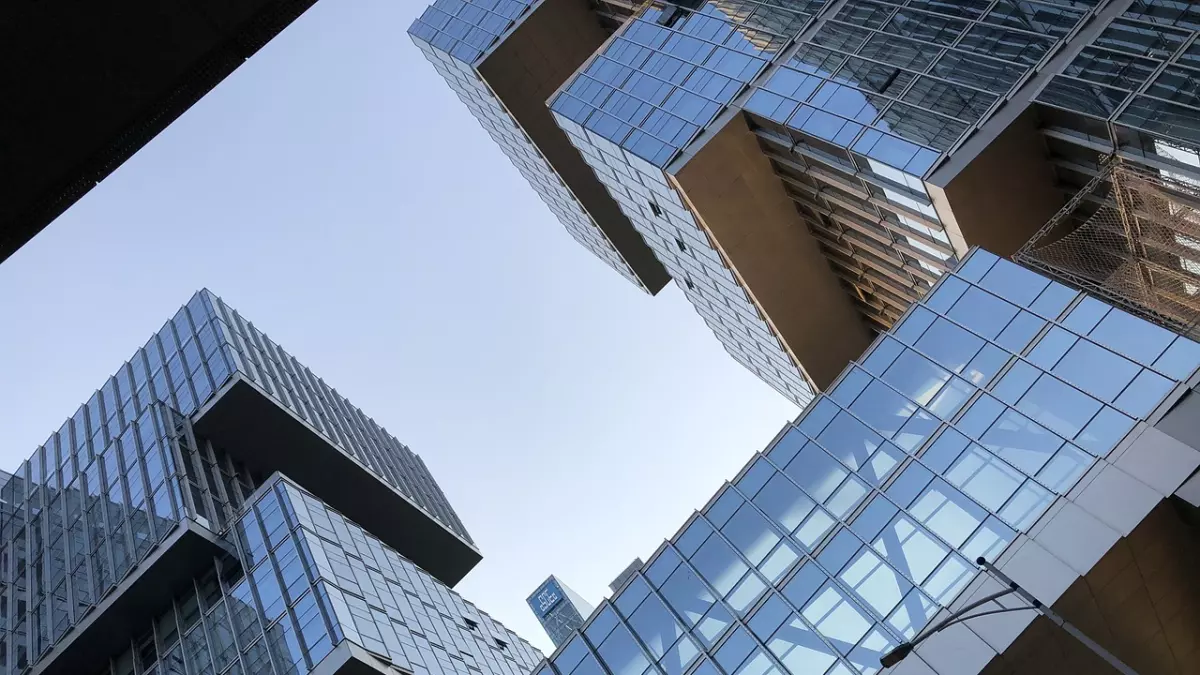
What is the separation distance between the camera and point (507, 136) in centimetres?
8462

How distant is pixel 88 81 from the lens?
6352mm

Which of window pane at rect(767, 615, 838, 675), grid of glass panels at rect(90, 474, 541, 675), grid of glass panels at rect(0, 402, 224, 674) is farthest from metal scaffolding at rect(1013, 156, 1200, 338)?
grid of glass panels at rect(0, 402, 224, 674)

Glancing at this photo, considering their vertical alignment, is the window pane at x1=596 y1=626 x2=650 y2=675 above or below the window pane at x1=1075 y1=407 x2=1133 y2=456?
above

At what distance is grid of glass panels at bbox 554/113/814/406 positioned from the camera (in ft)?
171

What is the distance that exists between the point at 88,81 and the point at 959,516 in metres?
26.0

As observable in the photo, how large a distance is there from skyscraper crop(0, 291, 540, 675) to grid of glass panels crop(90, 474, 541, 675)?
10 cm

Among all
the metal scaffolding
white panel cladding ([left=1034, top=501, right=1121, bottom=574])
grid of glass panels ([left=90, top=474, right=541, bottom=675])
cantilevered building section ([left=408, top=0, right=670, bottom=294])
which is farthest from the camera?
cantilevered building section ([left=408, top=0, right=670, bottom=294])

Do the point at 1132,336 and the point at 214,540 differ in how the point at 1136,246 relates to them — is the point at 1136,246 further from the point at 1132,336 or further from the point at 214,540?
the point at 214,540

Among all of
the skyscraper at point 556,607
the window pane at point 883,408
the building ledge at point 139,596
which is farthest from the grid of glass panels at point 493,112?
the skyscraper at point 556,607

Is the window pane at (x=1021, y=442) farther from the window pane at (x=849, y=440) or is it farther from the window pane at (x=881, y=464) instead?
the window pane at (x=849, y=440)

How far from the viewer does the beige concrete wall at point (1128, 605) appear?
24516 millimetres

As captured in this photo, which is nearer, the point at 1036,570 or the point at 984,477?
the point at 1036,570

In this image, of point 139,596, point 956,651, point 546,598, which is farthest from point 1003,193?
point 546,598

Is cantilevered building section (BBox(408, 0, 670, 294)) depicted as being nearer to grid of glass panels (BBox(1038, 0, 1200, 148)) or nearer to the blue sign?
grid of glass panels (BBox(1038, 0, 1200, 148))
